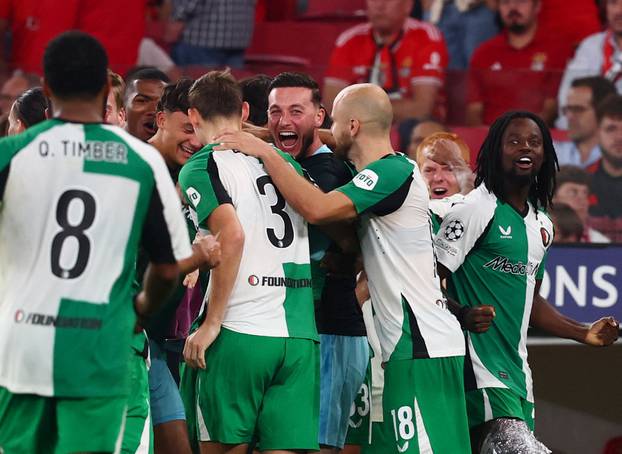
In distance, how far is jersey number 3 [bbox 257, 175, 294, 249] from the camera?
5656 millimetres

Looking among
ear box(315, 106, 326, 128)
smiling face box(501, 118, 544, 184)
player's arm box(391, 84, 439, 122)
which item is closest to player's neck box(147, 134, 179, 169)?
ear box(315, 106, 326, 128)

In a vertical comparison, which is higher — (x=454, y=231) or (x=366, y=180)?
(x=366, y=180)

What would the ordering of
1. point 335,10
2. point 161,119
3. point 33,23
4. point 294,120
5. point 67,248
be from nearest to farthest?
point 67,248, point 294,120, point 161,119, point 33,23, point 335,10

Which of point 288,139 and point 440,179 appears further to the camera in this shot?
point 440,179

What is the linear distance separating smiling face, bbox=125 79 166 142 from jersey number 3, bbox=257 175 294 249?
194 cm

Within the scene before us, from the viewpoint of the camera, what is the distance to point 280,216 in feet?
18.6

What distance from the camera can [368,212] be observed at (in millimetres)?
5758

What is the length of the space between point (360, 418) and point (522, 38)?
5.30 m

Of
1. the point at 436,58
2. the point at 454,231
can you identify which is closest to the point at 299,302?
the point at 454,231

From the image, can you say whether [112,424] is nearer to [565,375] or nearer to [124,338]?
[124,338]

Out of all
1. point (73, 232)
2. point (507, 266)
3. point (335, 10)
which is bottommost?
point (507, 266)

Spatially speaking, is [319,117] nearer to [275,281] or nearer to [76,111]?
[275,281]

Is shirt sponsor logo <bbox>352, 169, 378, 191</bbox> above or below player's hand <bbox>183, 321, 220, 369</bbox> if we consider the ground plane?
above

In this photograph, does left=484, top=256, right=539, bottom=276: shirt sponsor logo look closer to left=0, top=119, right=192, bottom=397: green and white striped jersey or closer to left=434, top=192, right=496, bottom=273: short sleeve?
left=434, top=192, right=496, bottom=273: short sleeve
